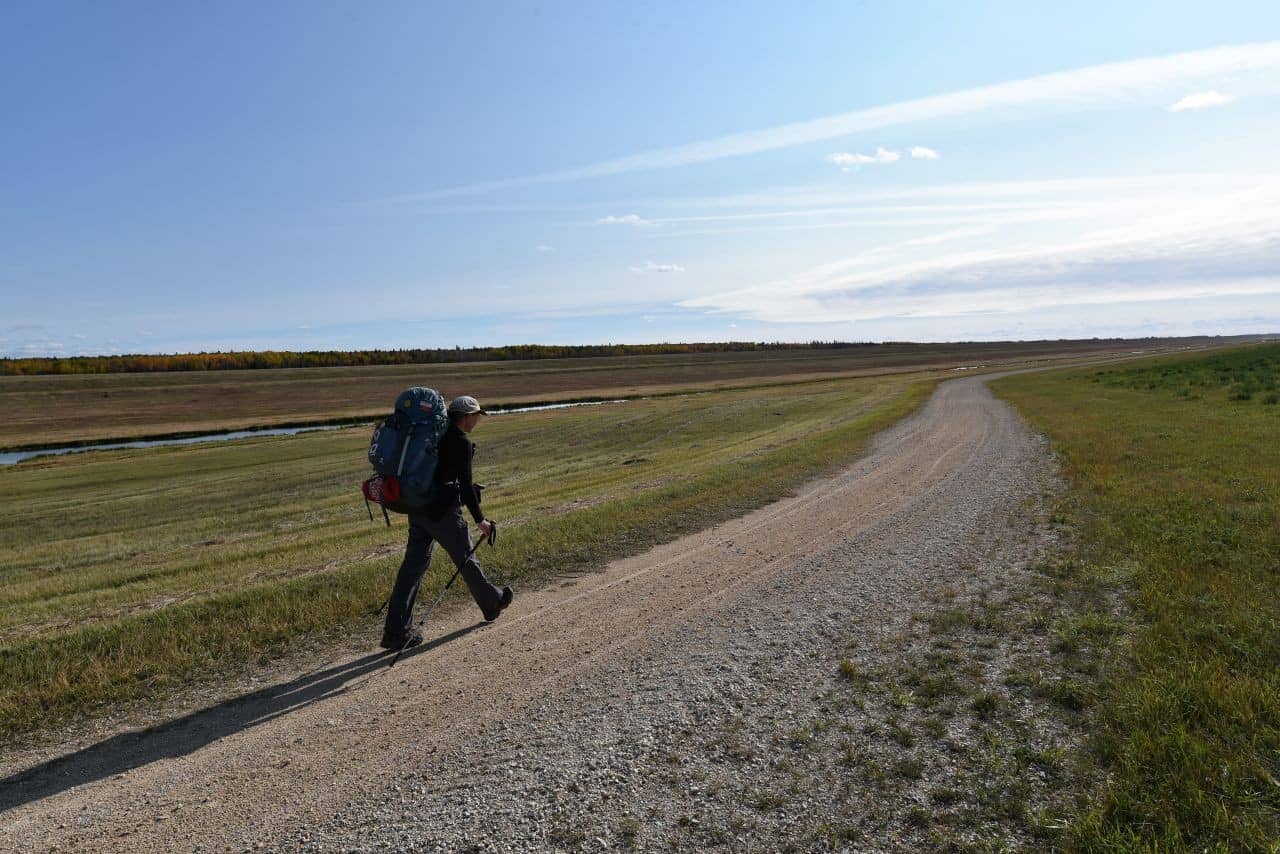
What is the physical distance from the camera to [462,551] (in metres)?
7.25

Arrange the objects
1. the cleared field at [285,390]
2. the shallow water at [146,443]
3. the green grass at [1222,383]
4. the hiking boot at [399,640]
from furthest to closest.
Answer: the cleared field at [285,390]
the shallow water at [146,443]
the green grass at [1222,383]
the hiking boot at [399,640]

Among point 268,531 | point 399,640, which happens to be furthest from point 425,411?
point 268,531

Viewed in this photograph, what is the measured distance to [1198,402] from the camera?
79.8 ft

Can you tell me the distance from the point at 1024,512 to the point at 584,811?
9.54m

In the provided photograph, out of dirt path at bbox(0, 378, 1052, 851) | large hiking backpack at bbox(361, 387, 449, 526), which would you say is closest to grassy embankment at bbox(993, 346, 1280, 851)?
dirt path at bbox(0, 378, 1052, 851)

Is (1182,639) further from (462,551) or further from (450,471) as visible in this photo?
(450,471)

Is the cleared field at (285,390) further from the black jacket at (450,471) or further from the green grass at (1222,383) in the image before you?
the black jacket at (450,471)

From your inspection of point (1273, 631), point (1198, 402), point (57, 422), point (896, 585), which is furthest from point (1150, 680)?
point (57, 422)

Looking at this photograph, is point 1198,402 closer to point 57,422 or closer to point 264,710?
point 264,710

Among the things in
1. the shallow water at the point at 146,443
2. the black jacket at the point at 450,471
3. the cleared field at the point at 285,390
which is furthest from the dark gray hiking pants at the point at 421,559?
the cleared field at the point at 285,390

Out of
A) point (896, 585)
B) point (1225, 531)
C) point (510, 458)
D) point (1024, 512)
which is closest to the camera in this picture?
point (896, 585)

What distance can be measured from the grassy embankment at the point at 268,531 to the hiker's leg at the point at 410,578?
2.61 ft

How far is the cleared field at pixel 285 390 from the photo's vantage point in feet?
197

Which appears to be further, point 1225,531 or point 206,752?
point 1225,531
